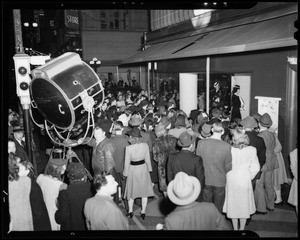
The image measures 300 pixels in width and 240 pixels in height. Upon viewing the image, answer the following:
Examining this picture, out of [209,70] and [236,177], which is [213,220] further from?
[209,70]

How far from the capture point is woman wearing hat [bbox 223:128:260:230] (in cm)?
421

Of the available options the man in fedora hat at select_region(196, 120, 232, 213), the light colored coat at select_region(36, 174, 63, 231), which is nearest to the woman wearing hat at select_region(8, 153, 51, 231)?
the light colored coat at select_region(36, 174, 63, 231)

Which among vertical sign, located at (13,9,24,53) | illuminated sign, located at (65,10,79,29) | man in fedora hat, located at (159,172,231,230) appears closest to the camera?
man in fedora hat, located at (159,172,231,230)

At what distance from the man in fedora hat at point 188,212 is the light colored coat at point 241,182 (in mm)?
1280

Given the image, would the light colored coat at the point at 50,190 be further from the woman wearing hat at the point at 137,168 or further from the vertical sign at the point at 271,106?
the vertical sign at the point at 271,106

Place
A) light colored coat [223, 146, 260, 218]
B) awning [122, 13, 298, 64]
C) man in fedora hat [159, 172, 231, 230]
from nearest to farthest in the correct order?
man in fedora hat [159, 172, 231, 230], light colored coat [223, 146, 260, 218], awning [122, 13, 298, 64]

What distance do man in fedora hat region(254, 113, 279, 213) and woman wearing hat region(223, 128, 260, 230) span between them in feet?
2.38

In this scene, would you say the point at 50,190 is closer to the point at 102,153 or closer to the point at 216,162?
the point at 102,153

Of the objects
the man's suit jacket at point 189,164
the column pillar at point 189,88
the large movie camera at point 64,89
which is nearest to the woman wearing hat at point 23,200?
the large movie camera at point 64,89

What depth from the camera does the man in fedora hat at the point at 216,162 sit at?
4.36m

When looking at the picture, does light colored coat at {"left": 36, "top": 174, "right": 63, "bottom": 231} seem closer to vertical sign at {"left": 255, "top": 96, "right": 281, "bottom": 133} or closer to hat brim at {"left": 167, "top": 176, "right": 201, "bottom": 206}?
hat brim at {"left": 167, "top": 176, "right": 201, "bottom": 206}

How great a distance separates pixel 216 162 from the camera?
4.41 meters

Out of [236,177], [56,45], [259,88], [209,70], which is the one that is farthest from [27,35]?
[236,177]

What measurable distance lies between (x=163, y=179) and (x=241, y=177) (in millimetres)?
1616
